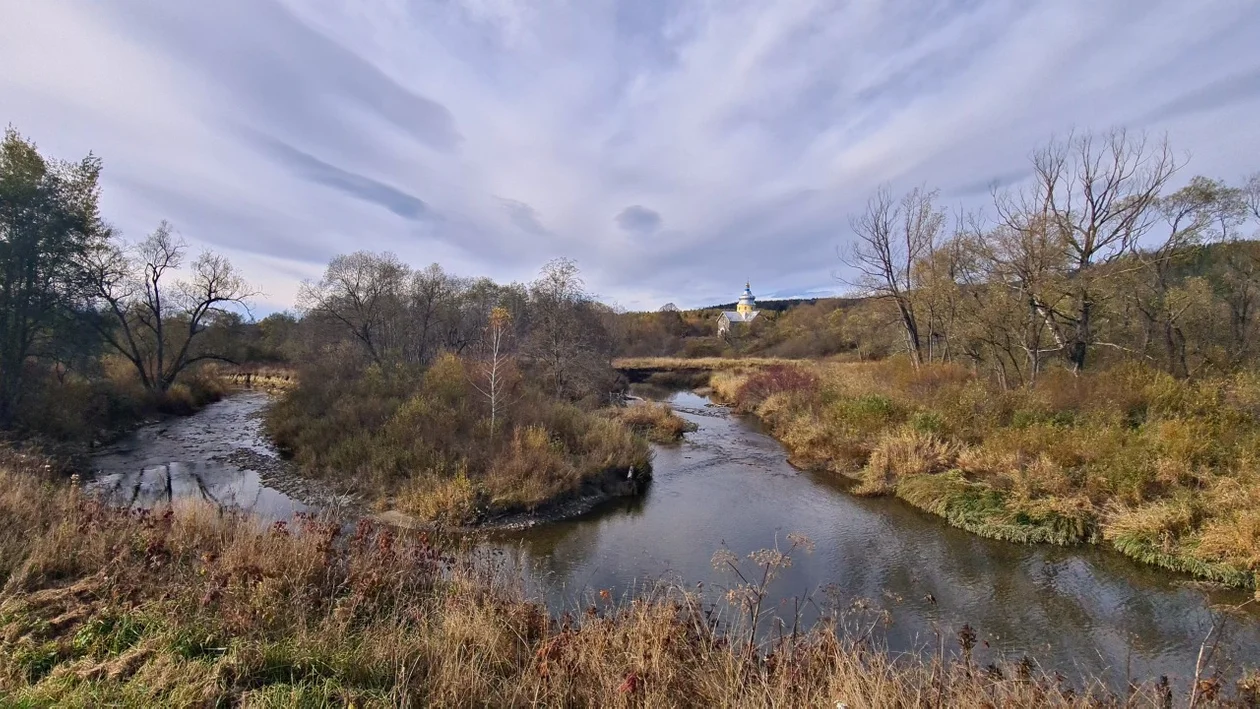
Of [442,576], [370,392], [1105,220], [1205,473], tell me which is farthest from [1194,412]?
[370,392]

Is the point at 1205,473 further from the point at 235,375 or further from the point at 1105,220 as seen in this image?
the point at 235,375

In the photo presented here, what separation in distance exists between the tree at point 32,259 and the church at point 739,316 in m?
64.3

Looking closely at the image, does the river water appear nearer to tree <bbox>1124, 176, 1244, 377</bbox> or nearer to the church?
tree <bbox>1124, 176, 1244, 377</bbox>

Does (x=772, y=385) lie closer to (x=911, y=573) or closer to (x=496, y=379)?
(x=496, y=379)

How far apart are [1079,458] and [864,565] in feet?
21.2

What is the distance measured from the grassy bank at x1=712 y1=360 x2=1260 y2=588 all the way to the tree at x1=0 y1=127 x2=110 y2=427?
24.2 metres

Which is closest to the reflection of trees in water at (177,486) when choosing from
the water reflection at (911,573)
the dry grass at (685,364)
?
the water reflection at (911,573)

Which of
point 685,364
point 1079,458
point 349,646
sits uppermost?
point 685,364

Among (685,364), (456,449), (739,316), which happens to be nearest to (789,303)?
(739,316)

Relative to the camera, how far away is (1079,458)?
11.7 m

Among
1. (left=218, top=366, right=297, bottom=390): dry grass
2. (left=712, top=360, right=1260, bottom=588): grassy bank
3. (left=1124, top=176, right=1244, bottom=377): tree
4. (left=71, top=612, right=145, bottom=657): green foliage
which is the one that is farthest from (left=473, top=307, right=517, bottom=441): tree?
(left=218, top=366, right=297, bottom=390): dry grass

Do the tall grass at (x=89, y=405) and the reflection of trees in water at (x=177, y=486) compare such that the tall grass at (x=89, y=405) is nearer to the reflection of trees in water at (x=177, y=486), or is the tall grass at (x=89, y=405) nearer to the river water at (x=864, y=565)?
the river water at (x=864, y=565)

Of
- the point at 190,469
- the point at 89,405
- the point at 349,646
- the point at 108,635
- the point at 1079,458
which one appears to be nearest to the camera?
the point at 108,635

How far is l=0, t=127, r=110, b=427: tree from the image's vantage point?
15812 mm
